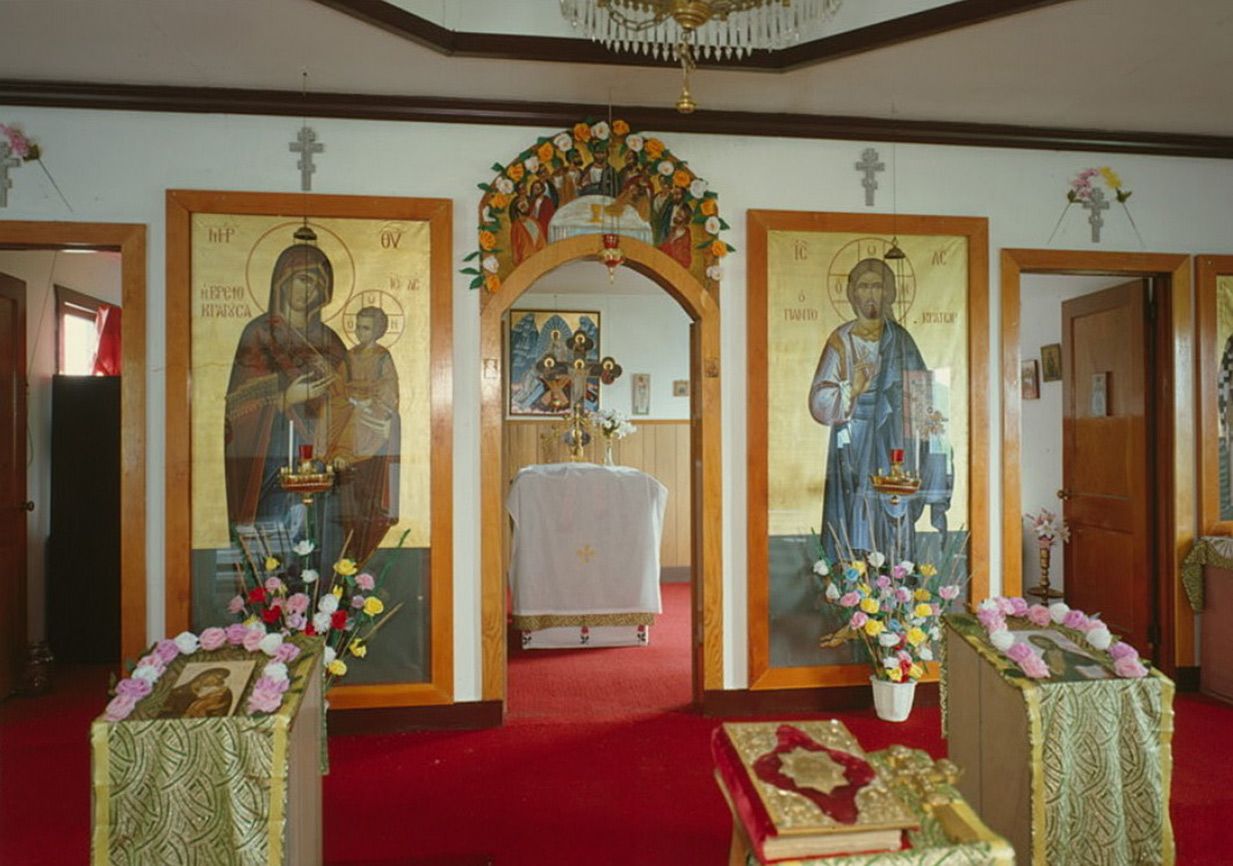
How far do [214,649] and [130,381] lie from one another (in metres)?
1.89

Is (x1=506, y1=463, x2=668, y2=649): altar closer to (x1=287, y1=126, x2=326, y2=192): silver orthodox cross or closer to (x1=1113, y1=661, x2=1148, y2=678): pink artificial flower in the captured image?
(x1=287, y1=126, x2=326, y2=192): silver orthodox cross

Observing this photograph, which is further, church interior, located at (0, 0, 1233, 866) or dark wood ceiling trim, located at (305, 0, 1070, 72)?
church interior, located at (0, 0, 1233, 866)

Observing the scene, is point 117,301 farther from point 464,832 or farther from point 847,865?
point 847,865

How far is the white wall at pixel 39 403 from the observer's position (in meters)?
4.71

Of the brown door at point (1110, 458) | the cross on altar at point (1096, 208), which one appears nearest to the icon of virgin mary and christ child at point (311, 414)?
the cross on altar at point (1096, 208)

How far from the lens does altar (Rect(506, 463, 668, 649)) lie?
507cm

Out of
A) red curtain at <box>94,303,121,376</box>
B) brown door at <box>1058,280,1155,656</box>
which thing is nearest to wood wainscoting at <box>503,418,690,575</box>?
red curtain at <box>94,303,121,376</box>

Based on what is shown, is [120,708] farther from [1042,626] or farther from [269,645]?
[1042,626]

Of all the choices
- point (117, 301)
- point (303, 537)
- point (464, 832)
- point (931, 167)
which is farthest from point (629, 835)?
point (117, 301)

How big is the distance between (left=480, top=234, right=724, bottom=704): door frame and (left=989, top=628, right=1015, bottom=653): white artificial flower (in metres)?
1.70

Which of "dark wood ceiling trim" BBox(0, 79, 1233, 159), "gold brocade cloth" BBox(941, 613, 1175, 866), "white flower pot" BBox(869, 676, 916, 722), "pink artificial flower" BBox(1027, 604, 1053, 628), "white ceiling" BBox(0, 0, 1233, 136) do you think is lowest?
"white flower pot" BBox(869, 676, 916, 722)

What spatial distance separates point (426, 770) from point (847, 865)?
2235 millimetres

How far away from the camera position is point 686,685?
176 inches

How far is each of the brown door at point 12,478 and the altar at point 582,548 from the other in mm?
2603
